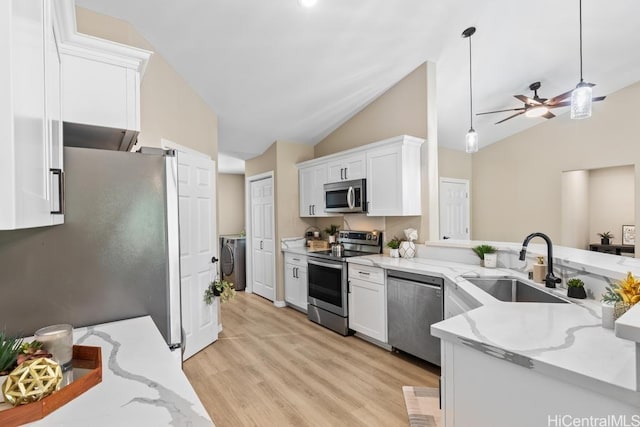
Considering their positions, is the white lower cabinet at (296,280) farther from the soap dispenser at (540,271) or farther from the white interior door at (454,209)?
the white interior door at (454,209)

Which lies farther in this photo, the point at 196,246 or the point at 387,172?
the point at 387,172

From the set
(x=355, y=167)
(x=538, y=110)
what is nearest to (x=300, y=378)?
(x=355, y=167)

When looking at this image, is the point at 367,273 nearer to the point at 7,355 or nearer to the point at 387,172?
the point at 387,172

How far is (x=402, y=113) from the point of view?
3.69 m

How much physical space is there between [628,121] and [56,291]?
22.1 feet

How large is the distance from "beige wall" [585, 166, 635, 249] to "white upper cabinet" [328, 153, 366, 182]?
16.3ft

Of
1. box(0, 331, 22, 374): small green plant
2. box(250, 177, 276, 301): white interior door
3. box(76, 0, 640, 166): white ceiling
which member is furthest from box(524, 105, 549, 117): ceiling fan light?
box(0, 331, 22, 374): small green plant

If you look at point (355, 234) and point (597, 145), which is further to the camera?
point (597, 145)

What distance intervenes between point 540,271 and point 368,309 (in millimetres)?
1647

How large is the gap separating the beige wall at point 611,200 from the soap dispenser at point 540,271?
5.15 metres

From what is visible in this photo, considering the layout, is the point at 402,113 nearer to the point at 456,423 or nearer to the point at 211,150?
the point at 211,150

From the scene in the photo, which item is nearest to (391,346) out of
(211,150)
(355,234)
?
(355,234)

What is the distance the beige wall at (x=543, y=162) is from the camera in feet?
15.2

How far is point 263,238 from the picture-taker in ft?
16.7
